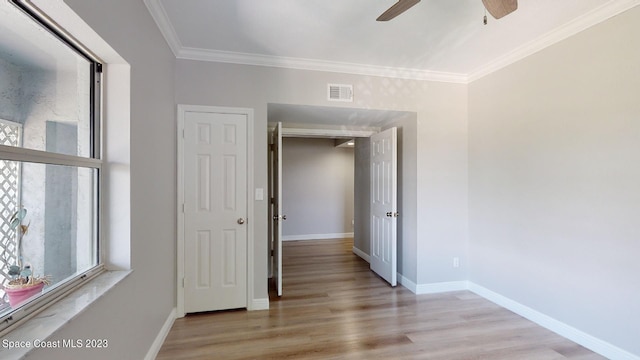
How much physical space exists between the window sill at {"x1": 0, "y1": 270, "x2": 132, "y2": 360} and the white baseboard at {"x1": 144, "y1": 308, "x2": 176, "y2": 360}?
865 mm

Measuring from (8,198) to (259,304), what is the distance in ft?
7.61

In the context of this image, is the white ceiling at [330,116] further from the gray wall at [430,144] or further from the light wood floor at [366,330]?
the light wood floor at [366,330]

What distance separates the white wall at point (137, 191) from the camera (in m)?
1.36

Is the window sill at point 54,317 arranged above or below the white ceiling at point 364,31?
below

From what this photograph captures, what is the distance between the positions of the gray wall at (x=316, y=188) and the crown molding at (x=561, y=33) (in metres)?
3.84

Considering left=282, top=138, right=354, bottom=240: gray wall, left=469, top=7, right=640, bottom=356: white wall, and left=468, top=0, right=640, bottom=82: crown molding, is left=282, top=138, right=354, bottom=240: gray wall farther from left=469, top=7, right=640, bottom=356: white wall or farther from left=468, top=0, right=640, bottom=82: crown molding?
left=468, top=0, right=640, bottom=82: crown molding

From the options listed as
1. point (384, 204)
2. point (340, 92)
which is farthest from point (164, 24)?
point (384, 204)

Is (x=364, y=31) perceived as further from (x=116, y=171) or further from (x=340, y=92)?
(x=116, y=171)

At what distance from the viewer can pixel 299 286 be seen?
361 cm

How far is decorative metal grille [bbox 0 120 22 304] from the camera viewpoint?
102 cm

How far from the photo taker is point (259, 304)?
2957 mm

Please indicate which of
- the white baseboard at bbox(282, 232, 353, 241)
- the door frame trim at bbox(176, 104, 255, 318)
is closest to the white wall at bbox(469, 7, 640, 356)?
the door frame trim at bbox(176, 104, 255, 318)

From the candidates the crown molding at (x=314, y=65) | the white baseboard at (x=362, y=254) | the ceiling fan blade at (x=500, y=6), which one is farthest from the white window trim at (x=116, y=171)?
the white baseboard at (x=362, y=254)

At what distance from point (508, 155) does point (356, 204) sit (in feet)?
8.90
